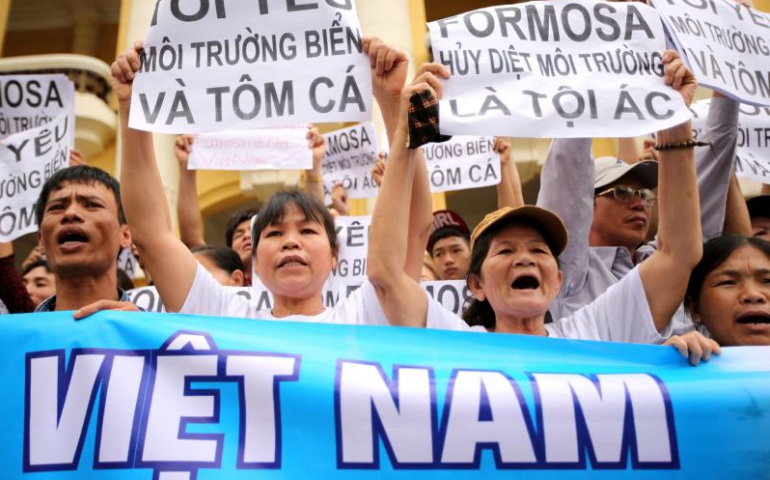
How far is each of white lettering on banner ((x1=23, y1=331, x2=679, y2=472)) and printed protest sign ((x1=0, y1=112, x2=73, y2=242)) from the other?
1910 mm

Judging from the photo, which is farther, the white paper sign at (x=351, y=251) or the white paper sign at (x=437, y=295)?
the white paper sign at (x=351, y=251)

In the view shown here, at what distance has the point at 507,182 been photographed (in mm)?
4410

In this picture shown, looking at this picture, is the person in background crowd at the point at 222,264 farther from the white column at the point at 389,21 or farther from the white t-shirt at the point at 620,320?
the white column at the point at 389,21

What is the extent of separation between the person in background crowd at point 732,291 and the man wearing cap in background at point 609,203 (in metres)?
0.27

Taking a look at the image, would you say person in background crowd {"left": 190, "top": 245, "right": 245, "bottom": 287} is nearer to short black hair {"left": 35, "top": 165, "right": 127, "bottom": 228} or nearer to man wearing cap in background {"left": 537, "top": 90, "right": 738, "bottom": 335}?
short black hair {"left": 35, "top": 165, "right": 127, "bottom": 228}

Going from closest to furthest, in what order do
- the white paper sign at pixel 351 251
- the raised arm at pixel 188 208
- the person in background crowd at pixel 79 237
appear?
the person in background crowd at pixel 79 237, the white paper sign at pixel 351 251, the raised arm at pixel 188 208

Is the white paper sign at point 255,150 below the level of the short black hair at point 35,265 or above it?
above

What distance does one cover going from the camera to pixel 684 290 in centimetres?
261

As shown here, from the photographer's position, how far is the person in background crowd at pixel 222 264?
12.8ft

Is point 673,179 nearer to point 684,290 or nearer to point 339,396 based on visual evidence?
point 684,290

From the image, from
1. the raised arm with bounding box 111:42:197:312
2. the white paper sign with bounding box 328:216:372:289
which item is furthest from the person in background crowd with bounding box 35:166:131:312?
the white paper sign with bounding box 328:216:372:289

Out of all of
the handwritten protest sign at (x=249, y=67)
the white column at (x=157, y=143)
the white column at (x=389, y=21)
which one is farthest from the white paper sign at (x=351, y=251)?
the white column at (x=157, y=143)

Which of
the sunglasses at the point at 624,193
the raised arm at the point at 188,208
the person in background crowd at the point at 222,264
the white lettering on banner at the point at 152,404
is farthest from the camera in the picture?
the raised arm at the point at 188,208

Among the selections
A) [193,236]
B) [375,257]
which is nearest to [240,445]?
[375,257]
